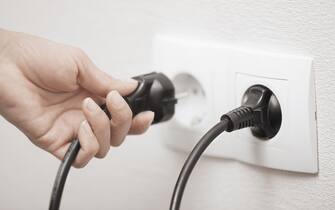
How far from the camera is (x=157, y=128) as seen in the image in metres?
0.51

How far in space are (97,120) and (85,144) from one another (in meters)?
0.02

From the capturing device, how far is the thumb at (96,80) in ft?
1.42

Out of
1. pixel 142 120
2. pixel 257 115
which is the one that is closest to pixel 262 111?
pixel 257 115

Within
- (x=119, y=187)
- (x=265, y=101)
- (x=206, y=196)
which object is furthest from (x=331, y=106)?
(x=119, y=187)

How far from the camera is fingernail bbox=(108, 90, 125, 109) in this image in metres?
0.40

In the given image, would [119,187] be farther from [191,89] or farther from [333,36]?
[333,36]

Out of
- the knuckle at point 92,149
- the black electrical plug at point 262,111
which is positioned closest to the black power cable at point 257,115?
the black electrical plug at point 262,111

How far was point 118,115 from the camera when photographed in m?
0.41

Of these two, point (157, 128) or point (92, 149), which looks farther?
point (157, 128)

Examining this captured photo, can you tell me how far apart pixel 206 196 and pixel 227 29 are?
17 centimetres

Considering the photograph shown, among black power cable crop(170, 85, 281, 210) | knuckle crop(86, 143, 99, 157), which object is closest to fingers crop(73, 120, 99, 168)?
knuckle crop(86, 143, 99, 157)

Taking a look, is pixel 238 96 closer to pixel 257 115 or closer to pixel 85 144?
pixel 257 115

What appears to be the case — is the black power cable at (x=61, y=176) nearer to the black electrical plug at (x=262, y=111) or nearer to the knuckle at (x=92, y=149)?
the knuckle at (x=92, y=149)

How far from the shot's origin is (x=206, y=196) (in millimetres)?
487
